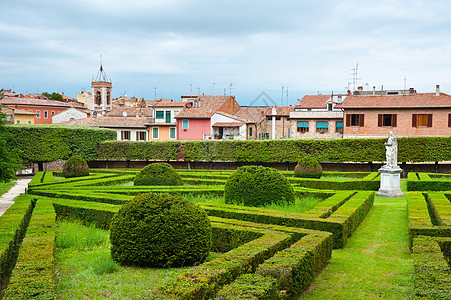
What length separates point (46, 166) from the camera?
33.8 metres

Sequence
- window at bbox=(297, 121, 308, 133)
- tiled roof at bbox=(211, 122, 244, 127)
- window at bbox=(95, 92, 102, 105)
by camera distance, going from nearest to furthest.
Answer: tiled roof at bbox=(211, 122, 244, 127) → window at bbox=(297, 121, 308, 133) → window at bbox=(95, 92, 102, 105)

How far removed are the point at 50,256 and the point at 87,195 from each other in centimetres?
688

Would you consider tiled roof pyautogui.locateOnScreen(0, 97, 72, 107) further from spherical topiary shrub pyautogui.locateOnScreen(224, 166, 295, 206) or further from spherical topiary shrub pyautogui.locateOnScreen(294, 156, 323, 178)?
spherical topiary shrub pyautogui.locateOnScreen(224, 166, 295, 206)

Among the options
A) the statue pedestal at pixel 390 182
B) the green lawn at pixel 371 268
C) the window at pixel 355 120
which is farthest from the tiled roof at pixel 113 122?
the green lawn at pixel 371 268

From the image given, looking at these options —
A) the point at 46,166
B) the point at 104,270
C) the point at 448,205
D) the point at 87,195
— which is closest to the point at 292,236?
the point at 104,270

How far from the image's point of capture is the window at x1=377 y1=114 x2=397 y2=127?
1583 inches

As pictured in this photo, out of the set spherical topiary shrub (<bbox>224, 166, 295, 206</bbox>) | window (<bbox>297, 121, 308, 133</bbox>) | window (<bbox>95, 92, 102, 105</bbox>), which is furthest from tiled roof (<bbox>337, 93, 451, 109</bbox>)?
window (<bbox>95, 92, 102, 105</bbox>)

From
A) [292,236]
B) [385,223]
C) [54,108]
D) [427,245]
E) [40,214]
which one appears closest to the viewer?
[427,245]

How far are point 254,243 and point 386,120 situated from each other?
123 ft

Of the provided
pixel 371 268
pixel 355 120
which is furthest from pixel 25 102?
pixel 371 268

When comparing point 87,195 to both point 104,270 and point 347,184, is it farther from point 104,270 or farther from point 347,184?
point 347,184

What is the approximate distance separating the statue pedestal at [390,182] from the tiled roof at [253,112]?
40.8 metres

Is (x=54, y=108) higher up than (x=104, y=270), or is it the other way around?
(x=54, y=108)

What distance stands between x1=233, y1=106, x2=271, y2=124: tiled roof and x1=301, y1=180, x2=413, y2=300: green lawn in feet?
155
